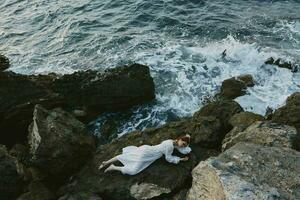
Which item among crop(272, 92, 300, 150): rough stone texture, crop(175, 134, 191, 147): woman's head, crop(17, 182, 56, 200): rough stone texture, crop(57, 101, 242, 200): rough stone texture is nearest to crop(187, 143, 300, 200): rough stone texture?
crop(57, 101, 242, 200): rough stone texture

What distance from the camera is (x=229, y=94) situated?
1681cm

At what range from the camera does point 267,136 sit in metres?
11.2

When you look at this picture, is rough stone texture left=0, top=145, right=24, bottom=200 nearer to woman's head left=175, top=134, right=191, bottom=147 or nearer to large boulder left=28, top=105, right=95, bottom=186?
large boulder left=28, top=105, right=95, bottom=186

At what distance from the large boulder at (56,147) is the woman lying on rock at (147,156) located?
888 mm

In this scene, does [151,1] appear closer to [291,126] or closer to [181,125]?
[181,125]

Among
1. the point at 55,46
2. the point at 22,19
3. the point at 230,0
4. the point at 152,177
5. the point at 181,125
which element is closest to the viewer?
the point at 152,177

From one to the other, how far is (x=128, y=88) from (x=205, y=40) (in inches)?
293

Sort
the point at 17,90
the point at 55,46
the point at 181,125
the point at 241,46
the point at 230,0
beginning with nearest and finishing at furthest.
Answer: the point at 181,125, the point at 17,90, the point at 241,46, the point at 55,46, the point at 230,0

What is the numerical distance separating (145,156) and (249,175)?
11.6ft

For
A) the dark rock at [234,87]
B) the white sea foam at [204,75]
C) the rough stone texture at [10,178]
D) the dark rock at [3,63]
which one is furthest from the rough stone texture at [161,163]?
the dark rock at [3,63]

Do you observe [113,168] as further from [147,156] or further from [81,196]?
[81,196]

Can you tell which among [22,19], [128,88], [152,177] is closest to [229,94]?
[128,88]

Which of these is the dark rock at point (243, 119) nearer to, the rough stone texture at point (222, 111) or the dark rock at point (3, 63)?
the rough stone texture at point (222, 111)

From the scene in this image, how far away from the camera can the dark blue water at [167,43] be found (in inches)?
686
